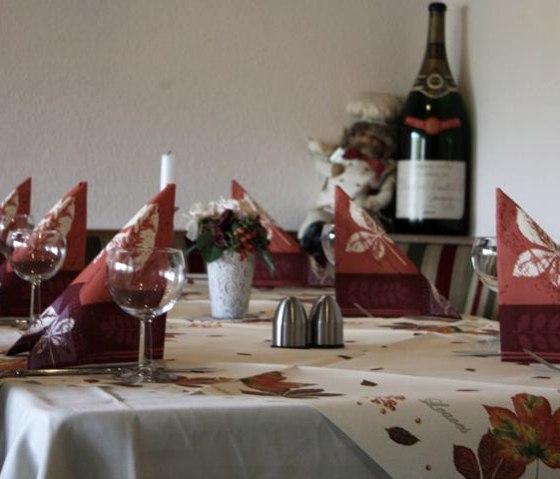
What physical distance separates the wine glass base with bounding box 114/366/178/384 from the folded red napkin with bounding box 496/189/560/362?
1.40 feet

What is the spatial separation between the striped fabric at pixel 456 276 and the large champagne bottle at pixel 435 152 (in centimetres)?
47

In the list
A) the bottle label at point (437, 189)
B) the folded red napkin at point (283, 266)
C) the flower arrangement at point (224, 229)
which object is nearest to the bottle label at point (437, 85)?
the bottle label at point (437, 189)

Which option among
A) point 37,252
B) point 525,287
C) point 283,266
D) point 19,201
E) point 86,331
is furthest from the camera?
point 283,266

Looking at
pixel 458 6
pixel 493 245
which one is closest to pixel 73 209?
pixel 493 245

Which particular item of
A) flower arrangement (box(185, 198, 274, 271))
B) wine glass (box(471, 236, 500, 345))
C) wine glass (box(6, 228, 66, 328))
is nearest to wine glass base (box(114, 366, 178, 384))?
wine glass (box(6, 228, 66, 328))

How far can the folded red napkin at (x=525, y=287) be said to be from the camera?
53.4 inches

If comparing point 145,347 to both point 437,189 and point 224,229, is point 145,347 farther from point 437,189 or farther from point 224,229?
point 437,189

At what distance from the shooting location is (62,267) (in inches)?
75.9

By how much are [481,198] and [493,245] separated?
6.46 ft

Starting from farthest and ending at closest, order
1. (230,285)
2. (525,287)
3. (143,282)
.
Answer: (230,285)
(525,287)
(143,282)

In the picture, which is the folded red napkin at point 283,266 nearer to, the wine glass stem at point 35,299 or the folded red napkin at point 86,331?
the wine glass stem at point 35,299

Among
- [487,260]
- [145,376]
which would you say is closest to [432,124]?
[487,260]

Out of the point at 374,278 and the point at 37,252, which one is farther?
the point at 374,278

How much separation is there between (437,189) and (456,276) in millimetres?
782
